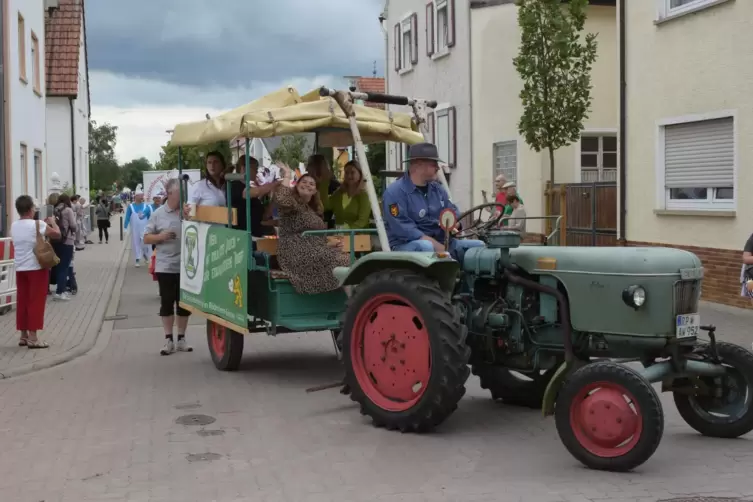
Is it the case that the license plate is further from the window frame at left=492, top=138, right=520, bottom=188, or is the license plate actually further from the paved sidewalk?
the window frame at left=492, top=138, right=520, bottom=188

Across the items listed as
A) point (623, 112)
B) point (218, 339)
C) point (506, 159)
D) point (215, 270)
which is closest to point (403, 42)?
point (506, 159)

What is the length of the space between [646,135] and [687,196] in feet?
4.65

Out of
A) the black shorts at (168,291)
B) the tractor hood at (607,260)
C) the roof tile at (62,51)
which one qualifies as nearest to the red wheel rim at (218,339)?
the black shorts at (168,291)

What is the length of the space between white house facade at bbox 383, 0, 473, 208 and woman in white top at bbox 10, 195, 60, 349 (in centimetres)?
1323

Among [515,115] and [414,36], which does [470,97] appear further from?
[414,36]

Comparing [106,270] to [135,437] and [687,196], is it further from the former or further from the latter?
[135,437]

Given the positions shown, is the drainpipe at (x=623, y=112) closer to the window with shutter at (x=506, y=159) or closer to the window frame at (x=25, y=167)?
the window with shutter at (x=506, y=159)

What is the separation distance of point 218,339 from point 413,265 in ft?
12.4

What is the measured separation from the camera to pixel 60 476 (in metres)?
6.00

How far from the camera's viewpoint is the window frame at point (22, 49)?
20828mm

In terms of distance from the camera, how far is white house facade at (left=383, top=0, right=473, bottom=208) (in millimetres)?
26297

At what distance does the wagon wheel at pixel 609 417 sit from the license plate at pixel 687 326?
20.2 inches

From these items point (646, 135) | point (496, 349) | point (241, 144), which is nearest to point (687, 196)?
point (646, 135)

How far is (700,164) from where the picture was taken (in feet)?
50.0
